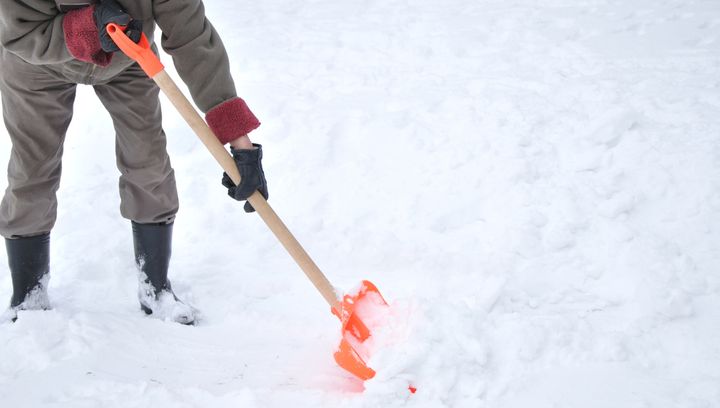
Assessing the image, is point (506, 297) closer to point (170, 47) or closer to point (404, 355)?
point (404, 355)

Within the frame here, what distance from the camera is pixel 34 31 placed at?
1.83 meters

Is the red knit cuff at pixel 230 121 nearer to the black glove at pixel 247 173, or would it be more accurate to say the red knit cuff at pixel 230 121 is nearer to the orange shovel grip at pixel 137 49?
the black glove at pixel 247 173

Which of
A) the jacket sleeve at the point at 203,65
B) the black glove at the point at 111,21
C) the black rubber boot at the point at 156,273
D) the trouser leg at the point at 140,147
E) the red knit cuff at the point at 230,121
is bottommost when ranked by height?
the black rubber boot at the point at 156,273

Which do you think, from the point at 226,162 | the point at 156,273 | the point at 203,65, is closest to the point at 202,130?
the point at 226,162

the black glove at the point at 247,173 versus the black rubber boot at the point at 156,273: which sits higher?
the black glove at the point at 247,173

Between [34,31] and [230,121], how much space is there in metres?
0.61

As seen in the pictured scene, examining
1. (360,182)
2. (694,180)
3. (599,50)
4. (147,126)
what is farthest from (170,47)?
(599,50)

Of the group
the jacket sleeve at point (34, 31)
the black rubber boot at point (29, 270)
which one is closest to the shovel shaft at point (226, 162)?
the jacket sleeve at point (34, 31)

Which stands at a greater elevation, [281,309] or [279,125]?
[279,125]

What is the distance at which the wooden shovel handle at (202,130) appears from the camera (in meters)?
1.82

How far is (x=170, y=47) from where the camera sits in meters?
2.01

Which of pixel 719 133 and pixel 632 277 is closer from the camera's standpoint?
pixel 632 277

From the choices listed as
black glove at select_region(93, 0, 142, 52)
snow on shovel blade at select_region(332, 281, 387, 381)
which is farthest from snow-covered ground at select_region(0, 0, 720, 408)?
black glove at select_region(93, 0, 142, 52)

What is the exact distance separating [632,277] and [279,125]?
205 centimetres
